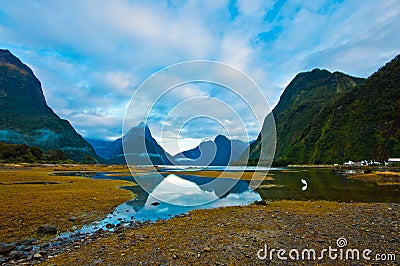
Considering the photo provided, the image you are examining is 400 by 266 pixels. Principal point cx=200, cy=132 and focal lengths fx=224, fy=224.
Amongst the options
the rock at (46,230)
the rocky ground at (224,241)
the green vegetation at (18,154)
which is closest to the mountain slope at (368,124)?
the rocky ground at (224,241)

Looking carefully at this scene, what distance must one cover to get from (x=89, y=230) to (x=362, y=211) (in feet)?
63.1

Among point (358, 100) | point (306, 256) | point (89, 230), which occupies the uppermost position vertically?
point (358, 100)

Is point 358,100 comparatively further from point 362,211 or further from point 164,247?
point 164,247

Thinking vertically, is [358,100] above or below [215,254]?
above

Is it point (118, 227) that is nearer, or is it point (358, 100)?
point (118, 227)

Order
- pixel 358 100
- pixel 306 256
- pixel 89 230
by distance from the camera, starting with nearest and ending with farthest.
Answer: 1. pixel 306 256
2. pixel 89 230
3. pixel 358 100

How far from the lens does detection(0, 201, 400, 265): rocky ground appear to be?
8734mm

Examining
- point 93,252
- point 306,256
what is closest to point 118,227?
point 93,252

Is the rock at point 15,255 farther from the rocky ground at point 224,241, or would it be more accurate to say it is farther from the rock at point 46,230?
the rock at point 46,230

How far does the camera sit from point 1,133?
593ft
